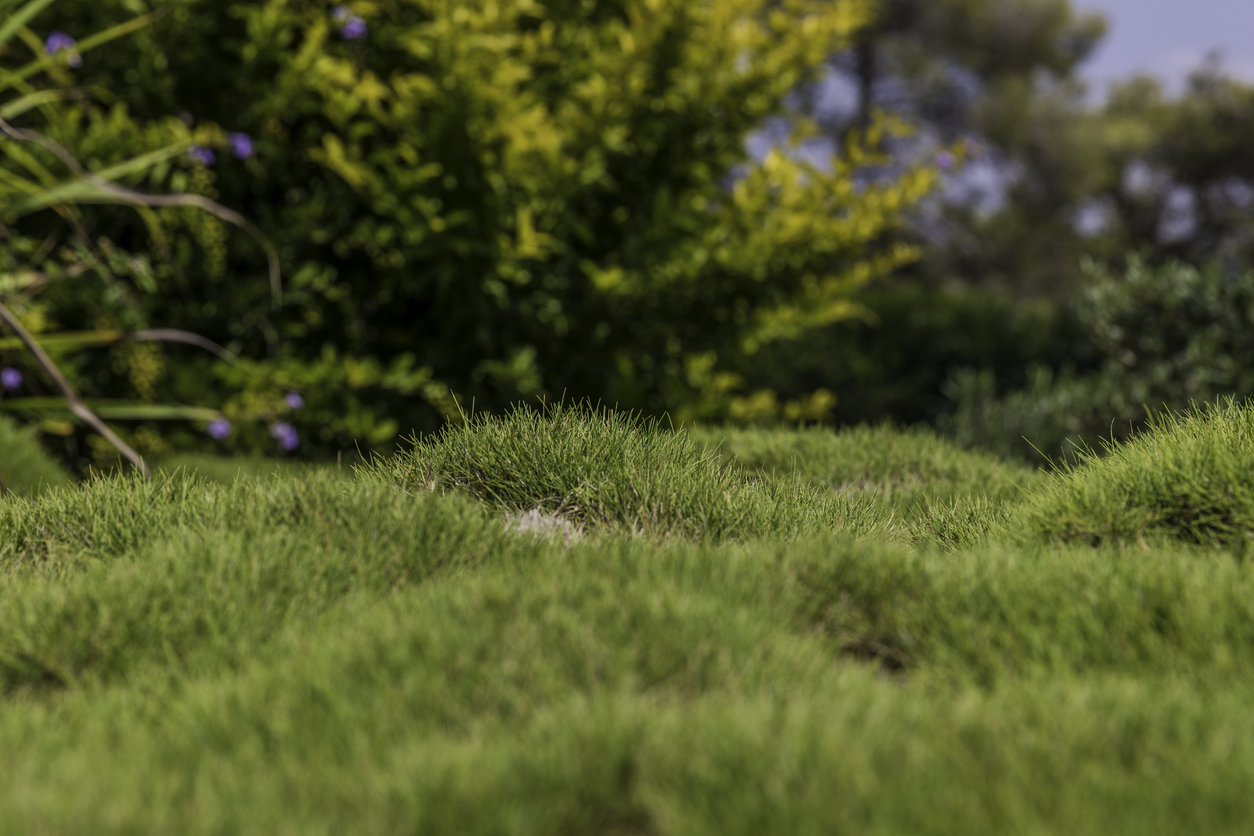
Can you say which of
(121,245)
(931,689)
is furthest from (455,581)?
(121,245)

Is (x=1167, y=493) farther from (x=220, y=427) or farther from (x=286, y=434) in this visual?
(x=220, y=427)

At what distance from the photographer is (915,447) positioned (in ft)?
15.4

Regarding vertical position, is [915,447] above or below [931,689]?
above

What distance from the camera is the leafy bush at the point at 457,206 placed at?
5.67 metres

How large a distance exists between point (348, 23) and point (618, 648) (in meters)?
5.07

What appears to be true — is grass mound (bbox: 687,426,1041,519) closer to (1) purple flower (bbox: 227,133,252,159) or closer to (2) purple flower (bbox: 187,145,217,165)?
(1) purple flower (bbox: 227,133,252,159)

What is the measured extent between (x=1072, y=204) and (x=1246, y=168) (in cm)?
450

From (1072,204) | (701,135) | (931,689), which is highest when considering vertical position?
(1072,204)

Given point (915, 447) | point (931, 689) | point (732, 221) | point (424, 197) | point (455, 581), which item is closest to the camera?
point (931, 689)

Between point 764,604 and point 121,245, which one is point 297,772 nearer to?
point 764,604

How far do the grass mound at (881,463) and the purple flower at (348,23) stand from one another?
3.23 metres

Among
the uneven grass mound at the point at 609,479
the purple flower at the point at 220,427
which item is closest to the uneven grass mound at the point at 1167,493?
the uneven grass mound at the point at 609,479

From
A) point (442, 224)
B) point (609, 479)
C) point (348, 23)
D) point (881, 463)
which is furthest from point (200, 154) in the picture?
point (881, 463)

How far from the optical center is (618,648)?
2119 millimetres
